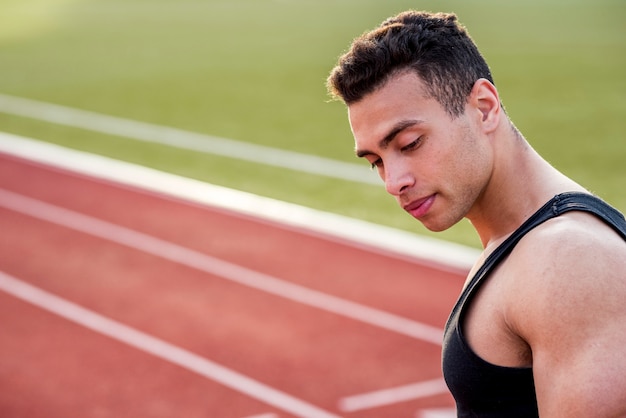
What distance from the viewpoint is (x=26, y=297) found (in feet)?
28.8

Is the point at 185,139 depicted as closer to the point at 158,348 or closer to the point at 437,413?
the point at 158,348

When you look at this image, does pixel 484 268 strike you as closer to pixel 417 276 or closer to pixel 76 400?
pixel 76 400

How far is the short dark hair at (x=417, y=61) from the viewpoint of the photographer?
257cm

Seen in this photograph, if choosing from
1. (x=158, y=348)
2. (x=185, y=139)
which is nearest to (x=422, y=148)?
(x=158, y=348)

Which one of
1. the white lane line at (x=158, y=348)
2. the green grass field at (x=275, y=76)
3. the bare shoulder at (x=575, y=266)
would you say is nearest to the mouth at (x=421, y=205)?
the bare shoulder at (x=575, y=266)

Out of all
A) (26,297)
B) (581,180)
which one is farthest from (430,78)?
(581,180)

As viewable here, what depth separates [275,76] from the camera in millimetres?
20453

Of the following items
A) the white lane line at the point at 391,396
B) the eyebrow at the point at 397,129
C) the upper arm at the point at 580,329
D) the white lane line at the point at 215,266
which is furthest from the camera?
the white lane line at the point at 215,266

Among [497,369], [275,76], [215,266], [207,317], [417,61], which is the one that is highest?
[417,61]

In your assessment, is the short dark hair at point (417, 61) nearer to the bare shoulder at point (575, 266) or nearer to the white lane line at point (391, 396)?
the bare shoulder at point (575, 266)

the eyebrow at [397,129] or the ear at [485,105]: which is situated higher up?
the ear at [485,105]

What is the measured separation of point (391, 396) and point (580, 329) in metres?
4.80

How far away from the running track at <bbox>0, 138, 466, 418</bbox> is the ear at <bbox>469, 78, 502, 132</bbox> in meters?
4.13

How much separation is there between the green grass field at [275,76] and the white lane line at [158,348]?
337 centimetres
